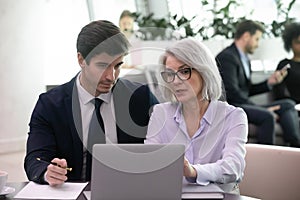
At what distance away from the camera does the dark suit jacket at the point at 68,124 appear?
79.2 inches

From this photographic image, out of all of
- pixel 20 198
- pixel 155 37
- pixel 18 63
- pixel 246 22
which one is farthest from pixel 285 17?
pixel 20 198

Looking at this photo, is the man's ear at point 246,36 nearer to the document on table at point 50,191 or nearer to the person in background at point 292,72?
the person in background at point 292,72

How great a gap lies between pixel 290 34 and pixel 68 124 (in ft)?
11.7

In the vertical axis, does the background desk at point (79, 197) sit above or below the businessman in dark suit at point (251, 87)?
above

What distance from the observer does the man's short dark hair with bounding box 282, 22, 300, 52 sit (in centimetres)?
511

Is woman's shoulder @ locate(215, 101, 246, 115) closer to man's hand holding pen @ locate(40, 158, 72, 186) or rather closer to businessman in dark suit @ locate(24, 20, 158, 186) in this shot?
businessman in dark suit @ locate(24, 20, 158, 186)

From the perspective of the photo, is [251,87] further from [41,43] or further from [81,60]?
[81,60]

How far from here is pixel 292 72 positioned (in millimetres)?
4977

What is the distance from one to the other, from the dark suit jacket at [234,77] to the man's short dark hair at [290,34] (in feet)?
2.01

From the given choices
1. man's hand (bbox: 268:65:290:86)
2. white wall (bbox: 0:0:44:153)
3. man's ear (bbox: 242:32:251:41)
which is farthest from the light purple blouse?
white wall (bbox: 0:0:44:153)

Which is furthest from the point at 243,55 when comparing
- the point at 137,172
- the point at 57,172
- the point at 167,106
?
the point at 137,172

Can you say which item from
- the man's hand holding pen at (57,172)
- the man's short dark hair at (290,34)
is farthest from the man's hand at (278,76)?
the man's hand holding pen at (57,172)

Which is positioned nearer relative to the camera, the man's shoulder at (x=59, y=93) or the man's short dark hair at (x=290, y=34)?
the man's shoulder at (x=59, y=93)

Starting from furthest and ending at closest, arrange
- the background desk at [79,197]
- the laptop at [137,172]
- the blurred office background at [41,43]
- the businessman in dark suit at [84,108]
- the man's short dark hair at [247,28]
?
1. the blurred office background at [41,43]
2. the man's short dark hair at [247,28]
3. the businessman in dark suit at [84,108]
4. the background desk at [79,197]
5. the laptop at [137,172]
